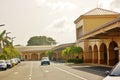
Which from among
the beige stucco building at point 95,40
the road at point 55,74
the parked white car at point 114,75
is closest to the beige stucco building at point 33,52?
the beige stucco building at point 95,40

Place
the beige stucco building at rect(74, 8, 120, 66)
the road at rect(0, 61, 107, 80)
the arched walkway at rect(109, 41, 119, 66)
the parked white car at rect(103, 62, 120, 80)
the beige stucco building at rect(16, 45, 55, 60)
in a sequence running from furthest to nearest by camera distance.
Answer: the beige stucco building at rect(16, 45, 55, 60) < the beige stucco building at rect(74, 8, 120, 66) < the arched walkway at rect(109, 41, 119, 66) < the road at rect(0, 61, 107, 80) < the parked white car at rect(103, 62, 120, 80)

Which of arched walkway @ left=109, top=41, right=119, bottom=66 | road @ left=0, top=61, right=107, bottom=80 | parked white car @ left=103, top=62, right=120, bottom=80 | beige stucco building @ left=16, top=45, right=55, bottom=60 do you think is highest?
beige stucco building @ left=16, top=45, right=55, bottom=60

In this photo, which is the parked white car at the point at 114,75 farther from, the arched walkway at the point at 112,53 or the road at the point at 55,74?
the arched walkway at the point at 112,53

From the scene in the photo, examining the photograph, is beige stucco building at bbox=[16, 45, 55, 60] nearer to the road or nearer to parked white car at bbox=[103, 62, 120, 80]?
the road

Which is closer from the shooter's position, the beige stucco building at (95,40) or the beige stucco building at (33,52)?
the beige stucco building at (95,40)

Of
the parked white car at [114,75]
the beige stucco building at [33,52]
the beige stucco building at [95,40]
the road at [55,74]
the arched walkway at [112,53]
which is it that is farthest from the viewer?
the beige stucco building at [33,52]

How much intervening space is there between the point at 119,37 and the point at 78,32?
40.8 metres

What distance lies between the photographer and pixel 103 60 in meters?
68.7

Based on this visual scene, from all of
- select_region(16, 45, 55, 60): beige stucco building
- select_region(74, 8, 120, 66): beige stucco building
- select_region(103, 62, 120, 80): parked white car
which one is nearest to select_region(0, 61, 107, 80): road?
select_region(74, 8, 120, 66): beige stucco building

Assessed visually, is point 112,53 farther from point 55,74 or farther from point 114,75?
point 114,75

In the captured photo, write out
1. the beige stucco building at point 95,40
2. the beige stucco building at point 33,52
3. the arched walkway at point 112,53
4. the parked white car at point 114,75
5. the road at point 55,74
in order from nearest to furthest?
the parked white car at point 114,75 → the road at point 55,74 → the arched walkway at point 112,53 → the beige stucco building at point 95,40 → the beige stucco building at point 33,52

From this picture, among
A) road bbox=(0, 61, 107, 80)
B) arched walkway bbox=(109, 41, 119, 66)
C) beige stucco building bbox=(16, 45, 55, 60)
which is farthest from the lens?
beige stucco building bbox=(16, 45, 55, 60)

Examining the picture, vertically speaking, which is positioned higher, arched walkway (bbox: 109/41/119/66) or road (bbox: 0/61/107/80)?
arched walkway (bbox: 109/41/119/66)

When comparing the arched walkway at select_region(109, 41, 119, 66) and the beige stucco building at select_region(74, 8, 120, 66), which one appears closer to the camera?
the arched walkway at select_region(109, 41, 119, 66)
